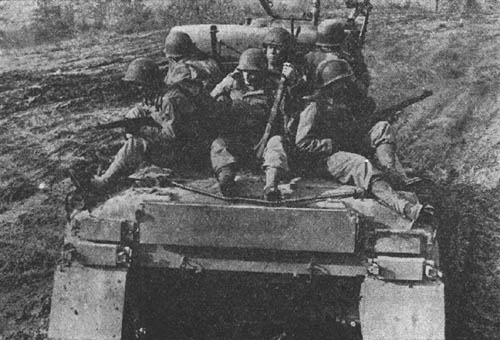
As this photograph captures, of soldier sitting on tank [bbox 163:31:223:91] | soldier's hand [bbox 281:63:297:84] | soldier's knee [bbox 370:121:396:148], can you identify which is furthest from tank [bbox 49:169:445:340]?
soldier sitting on tank [bbox 163:31:223:91]

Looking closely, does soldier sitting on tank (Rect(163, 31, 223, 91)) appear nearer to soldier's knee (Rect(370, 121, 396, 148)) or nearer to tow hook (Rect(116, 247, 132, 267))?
soldier's knee (Rect(370, 121, 396, 148))

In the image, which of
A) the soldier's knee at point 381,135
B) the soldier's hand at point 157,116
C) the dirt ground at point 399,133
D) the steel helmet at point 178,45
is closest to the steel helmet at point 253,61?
the soldier's hand at point 157,116

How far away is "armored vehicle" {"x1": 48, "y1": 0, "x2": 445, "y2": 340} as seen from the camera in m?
5.45

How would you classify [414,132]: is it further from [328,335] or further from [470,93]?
[328,335]

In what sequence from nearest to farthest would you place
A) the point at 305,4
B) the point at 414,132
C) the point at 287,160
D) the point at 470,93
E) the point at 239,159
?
the point at 287,160, the point at 239,159, the point at 305,4, the point at 414,132, the point at 470,93

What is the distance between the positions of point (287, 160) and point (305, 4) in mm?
4822

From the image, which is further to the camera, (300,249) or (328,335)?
(328,335)

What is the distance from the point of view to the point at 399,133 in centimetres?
1229

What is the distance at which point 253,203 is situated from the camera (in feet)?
18.6

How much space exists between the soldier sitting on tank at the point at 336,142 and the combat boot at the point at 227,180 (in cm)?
78

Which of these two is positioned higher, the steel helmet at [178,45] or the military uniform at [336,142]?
the steel helmet at [178,45]

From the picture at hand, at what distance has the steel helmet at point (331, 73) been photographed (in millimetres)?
6754

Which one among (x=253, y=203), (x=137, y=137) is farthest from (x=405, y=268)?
(x=137, y=137)

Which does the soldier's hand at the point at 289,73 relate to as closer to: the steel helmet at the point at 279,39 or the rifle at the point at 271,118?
the rifle at the point at 271,118
